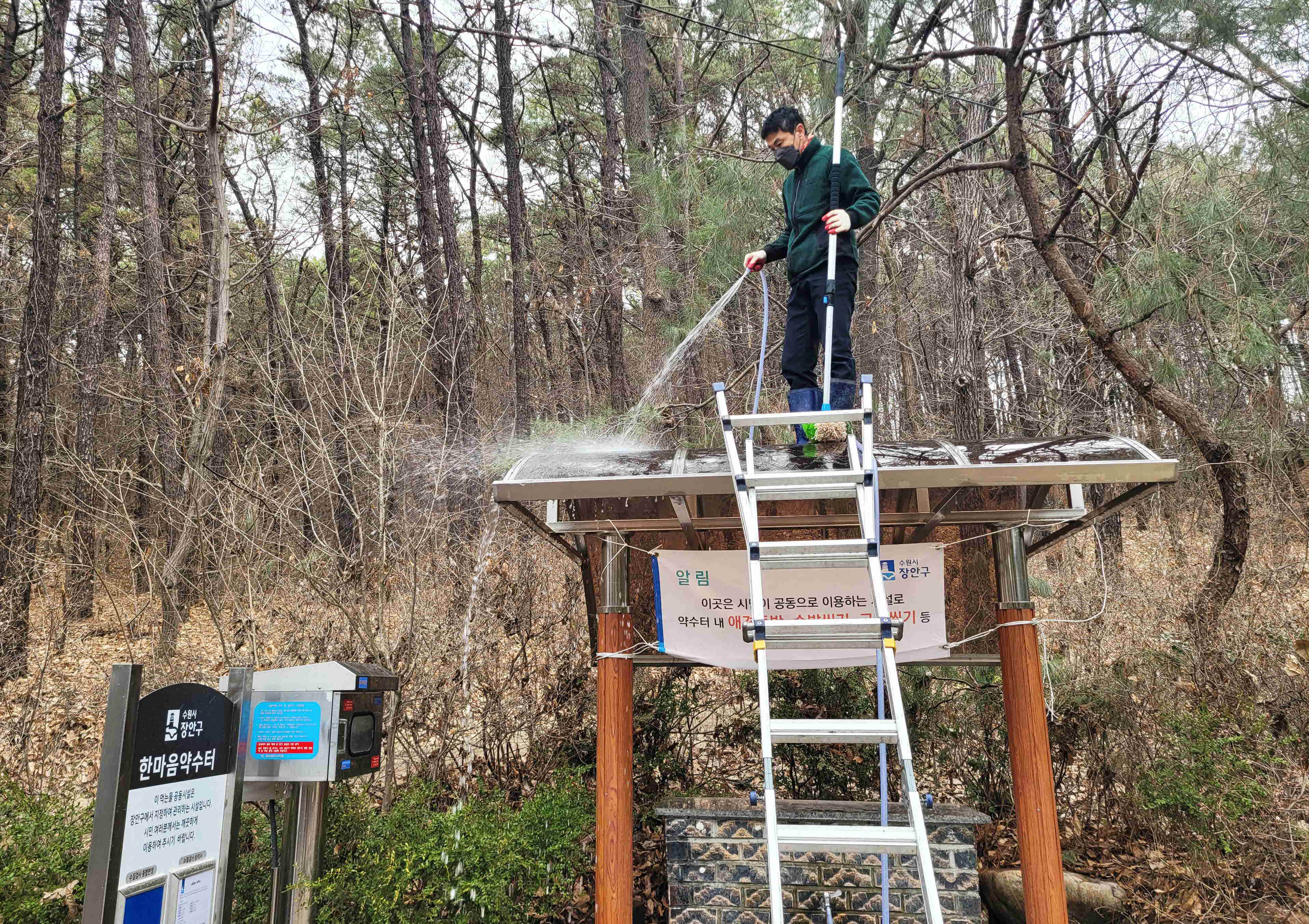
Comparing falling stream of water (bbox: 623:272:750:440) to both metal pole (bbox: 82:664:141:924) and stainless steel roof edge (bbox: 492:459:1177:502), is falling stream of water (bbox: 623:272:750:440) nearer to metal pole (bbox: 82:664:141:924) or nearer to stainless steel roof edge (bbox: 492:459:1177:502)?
stainless steel roof edge (bbox: 492:459:1177:502)

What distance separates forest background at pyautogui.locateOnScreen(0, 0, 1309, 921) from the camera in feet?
17.7

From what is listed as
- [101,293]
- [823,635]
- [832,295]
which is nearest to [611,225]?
[101,293]

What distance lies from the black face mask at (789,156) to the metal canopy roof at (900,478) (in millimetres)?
1725

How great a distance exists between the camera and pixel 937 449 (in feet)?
13.5

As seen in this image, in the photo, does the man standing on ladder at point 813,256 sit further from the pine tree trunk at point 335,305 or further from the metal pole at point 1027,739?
the pine tree trunk at point 335,305

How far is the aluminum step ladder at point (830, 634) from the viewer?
2777 mm

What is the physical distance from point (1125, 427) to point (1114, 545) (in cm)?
163

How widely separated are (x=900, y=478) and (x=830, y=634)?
97 cm

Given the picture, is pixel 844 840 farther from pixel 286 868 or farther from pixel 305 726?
pixel 286 868

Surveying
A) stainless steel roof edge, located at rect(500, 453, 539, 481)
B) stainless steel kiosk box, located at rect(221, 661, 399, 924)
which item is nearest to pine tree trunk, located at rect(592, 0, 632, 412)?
stainless steel roof edge, located at rect(500, 453, 539, 481)

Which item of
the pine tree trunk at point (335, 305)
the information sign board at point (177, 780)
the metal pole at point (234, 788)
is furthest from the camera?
the pine tree trunk at point (335, 305)

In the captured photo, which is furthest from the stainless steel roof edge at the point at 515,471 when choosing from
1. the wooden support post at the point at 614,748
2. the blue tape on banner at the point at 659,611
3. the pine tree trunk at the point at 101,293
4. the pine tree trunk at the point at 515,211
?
the pine tree trunk at the point at 515,211

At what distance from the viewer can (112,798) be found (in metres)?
3.00

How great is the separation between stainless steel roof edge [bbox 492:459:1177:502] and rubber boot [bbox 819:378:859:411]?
2.28 ft
